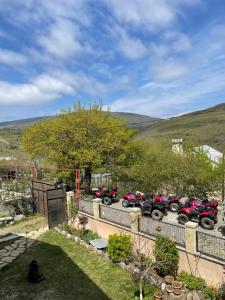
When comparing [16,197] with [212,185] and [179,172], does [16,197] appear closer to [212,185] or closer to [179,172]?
[179,172]

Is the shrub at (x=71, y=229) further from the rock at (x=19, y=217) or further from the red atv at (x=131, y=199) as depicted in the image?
the rock at (x=19, y=217)

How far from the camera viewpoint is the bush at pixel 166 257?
10273 mm

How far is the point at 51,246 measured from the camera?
13.6m

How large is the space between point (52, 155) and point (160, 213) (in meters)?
9.89

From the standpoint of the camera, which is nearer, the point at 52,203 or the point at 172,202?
the point at 172,202

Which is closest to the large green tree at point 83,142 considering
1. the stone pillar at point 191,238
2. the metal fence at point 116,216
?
the metal fence at point 116,216

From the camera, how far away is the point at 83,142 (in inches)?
804

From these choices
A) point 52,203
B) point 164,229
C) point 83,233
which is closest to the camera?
point 164,229

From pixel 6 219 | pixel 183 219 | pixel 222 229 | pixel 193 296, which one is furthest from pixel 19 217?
pixel 222 229

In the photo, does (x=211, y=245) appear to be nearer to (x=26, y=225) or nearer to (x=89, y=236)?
(x=89, y=236)

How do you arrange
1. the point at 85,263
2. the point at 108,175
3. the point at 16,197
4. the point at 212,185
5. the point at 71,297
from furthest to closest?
the point at 108,175
the point at 16,197
the point at 212,185
the point at 85,263
the point at 71,297

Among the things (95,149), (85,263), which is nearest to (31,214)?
(95,149)

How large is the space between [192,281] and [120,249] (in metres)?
3.13

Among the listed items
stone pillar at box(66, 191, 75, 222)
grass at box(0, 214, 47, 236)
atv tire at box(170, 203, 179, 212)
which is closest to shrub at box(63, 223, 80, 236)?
stone pillar at box(66, 191, 75, 222)
